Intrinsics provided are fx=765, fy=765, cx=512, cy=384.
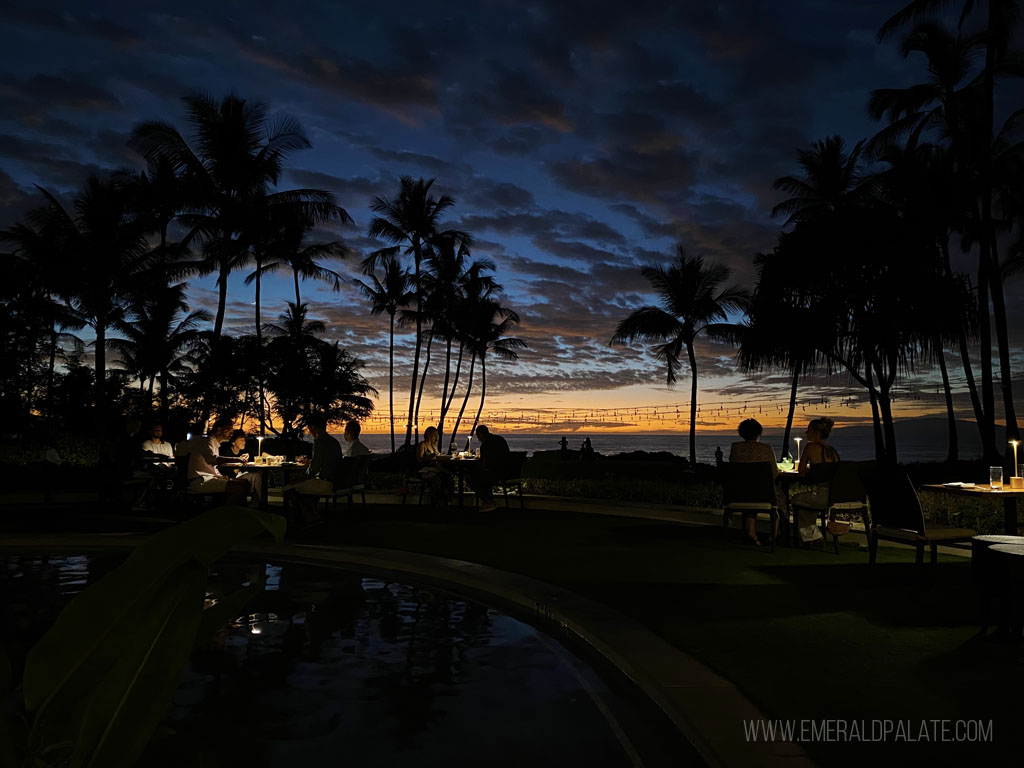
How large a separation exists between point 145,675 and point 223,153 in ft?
75.3

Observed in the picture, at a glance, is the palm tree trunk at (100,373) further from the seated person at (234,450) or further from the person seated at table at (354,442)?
the person seated at table at (354,442)

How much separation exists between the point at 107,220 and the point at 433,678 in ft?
85.6

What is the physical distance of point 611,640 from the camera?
4.23 meters

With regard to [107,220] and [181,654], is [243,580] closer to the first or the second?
[181,654]

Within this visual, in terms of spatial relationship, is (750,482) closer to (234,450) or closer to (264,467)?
(264,467)

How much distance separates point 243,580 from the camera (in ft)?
22.2

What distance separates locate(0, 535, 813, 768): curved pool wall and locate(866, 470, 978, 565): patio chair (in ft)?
9.84

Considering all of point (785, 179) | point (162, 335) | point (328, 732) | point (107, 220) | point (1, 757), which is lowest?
point (328, 732)

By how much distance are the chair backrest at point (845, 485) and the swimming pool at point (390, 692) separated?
4.21 m

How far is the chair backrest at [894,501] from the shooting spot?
631 cm

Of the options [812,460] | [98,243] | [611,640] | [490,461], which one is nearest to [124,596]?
[611,640]

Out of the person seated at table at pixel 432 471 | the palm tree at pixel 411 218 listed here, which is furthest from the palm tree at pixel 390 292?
the person seated at table at pixel 432 471

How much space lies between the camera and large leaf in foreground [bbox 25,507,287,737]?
766 millimetres

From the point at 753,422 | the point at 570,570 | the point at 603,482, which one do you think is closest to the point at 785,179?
the point at 603,482
